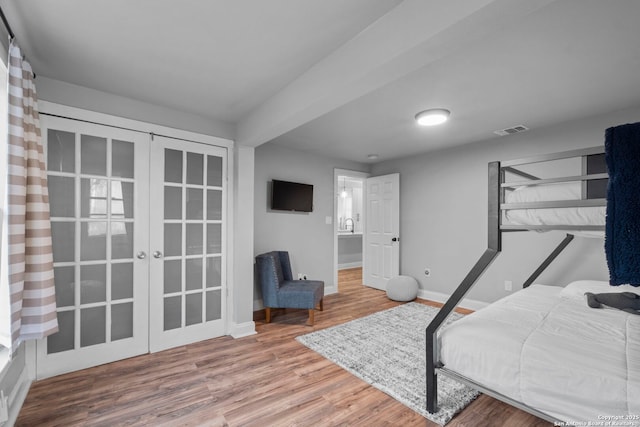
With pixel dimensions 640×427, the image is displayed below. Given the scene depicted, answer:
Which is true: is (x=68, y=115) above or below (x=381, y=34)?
below

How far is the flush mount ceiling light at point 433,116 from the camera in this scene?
2.77 meters

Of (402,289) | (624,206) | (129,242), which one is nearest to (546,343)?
(624,206)

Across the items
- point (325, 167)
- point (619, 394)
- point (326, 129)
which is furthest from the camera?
point (325, 167)

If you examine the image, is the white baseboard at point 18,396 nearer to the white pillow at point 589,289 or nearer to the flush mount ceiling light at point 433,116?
the flush mount ceiling light at point 433,116

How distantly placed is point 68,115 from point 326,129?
2.39m

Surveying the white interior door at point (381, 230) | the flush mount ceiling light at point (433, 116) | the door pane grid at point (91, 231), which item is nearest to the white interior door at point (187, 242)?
the door pane grid at point (91, 231)

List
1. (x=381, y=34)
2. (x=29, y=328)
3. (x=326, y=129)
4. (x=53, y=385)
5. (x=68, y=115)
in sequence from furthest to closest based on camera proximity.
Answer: (x=326, y=129) < (x=68, y=115) < (x=53, y=385) < (x=29, y=328) < (x=381, y=34)

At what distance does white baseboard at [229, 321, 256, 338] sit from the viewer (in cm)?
308

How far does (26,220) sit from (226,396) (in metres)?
1.79

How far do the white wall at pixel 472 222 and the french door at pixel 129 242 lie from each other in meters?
3.04

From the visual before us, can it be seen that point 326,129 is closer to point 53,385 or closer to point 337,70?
point 337,70

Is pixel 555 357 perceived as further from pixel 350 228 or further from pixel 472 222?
pixel 350 228

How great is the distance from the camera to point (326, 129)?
339 cm

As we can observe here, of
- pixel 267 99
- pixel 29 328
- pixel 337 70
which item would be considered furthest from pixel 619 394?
pixel 29 328
